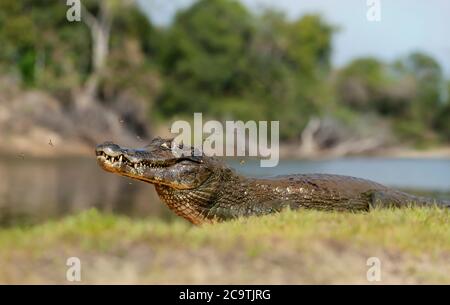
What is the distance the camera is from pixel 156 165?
26.0ft

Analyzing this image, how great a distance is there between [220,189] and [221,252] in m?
3.03

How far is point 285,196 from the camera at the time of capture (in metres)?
8.27

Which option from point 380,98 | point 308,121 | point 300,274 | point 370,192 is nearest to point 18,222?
point 370,192

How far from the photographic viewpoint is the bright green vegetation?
159 feet

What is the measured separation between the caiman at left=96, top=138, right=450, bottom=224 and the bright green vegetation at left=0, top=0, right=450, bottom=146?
38.9m

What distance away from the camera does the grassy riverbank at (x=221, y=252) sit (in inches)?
190

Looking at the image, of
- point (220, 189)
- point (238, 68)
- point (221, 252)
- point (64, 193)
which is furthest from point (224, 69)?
point (221, 252)

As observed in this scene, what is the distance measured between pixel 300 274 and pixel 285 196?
3.38 meters
